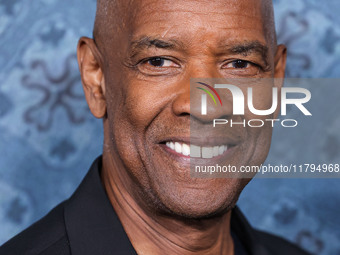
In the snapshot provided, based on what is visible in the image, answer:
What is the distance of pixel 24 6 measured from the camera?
3744 millimetres

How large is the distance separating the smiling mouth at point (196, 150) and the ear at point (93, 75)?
42 cm

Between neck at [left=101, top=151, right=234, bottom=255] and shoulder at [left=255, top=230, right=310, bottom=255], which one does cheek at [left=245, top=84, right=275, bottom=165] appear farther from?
shoulder at [left=255, top=230, right=310, bottom=255]

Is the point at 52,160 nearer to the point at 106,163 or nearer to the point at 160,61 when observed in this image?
the point at 106,163

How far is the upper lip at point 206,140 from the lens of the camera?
8.57ft

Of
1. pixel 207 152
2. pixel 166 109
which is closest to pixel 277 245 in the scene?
pixel 207 152

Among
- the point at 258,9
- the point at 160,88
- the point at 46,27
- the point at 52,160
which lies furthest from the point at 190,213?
the point at 46,27

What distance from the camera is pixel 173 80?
8.56ft

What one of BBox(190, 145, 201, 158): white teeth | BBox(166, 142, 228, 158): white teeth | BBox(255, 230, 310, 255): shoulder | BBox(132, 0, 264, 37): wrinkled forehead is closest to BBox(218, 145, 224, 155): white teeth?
BBox(166, 142, 228, 158): white teeth

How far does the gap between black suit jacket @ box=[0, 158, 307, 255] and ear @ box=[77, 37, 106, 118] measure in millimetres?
258

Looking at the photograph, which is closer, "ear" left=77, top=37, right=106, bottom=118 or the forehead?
the forehead

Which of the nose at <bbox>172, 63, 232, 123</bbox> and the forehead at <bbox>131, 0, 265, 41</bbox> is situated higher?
the forehead at <bbox>131, 0, 265, 41</bbox>

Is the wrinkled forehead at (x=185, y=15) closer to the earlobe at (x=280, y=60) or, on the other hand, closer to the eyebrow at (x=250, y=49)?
the eyebrow at (x=250, y=49)

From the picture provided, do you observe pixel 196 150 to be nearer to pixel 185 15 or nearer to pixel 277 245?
→ pixel 185 15

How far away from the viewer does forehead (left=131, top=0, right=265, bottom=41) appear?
2553mm
